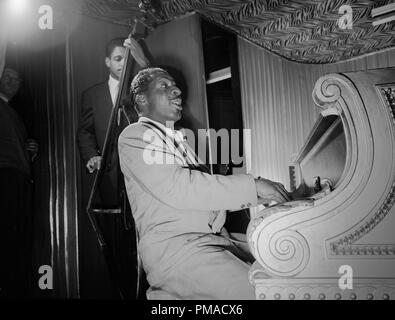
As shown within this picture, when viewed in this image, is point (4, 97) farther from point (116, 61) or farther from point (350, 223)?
point (350, 223)

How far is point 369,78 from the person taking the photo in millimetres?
1361

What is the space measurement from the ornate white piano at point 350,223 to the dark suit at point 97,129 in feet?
3.40

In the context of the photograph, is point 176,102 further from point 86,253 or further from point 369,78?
point 369,78

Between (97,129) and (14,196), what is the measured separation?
480mm

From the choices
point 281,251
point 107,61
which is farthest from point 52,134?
point 281,251

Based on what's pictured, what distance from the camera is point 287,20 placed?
2.21m

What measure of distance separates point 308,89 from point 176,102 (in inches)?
23.6

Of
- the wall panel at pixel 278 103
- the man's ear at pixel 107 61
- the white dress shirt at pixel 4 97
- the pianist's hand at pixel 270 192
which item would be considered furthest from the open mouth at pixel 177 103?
→ the white dress shirt at pixel 4 97

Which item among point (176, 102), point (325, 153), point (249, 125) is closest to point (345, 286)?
point (325, 153)

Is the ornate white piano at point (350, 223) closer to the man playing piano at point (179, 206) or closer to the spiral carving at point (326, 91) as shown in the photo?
the spiral carving at point (326, 91)

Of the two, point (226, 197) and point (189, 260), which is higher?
point (226, 197)

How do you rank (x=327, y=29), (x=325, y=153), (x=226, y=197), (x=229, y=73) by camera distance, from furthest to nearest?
(x=229, y=73)
(x=327, y=29)
(x=325, y=153)
(x=226, y=197)

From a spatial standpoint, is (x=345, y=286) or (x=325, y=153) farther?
(x=325, y=153)
